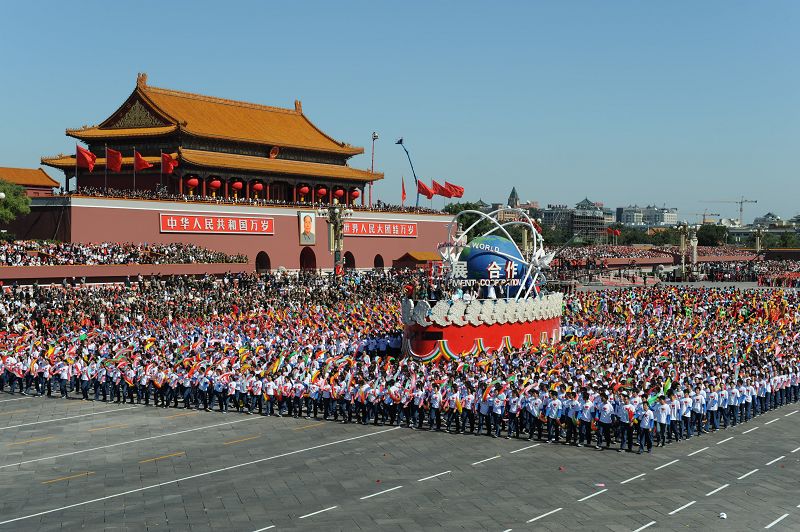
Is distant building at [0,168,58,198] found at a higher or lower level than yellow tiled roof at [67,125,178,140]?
lower

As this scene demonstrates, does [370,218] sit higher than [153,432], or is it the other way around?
[370,218]

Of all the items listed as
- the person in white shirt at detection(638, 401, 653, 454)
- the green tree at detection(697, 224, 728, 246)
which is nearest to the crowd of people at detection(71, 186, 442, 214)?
the person in white shirt at detection(638, 401, 653, 454)

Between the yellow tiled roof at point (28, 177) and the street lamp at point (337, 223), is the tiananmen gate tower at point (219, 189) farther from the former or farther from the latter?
the yellow tiled roof at point (28, 177)

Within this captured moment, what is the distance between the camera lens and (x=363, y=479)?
2053 cm

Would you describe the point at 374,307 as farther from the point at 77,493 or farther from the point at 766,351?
the point at 77,493

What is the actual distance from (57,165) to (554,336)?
4397cm

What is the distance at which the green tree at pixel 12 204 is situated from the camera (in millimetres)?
57281

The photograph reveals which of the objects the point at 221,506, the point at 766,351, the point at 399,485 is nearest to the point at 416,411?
the point at 399,485

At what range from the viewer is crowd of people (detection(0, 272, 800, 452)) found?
24.5 m

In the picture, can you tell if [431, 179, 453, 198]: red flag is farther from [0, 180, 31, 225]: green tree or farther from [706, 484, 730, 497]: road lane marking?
[706, 484, 730, 497]: road lane marking

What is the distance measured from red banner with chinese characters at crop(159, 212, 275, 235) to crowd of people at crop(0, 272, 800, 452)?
16035mm

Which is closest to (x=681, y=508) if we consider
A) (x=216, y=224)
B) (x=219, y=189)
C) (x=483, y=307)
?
(x=483, y=307)

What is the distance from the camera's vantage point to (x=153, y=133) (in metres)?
69.1

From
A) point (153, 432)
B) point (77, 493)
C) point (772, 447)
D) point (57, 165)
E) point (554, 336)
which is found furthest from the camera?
point (57, 165)
